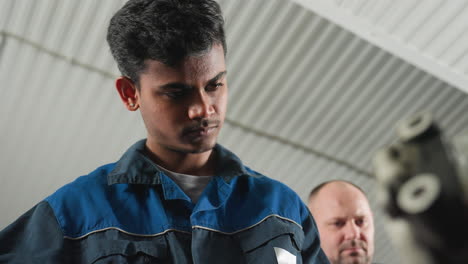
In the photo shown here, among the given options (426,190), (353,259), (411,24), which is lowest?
(353,259)

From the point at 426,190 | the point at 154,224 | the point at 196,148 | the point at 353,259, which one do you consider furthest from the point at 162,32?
the point at 353,259

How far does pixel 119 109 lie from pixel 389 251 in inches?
165

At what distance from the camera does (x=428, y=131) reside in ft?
1.40

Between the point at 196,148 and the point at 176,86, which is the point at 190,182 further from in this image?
the point at 176,86

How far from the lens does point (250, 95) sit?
220 inches

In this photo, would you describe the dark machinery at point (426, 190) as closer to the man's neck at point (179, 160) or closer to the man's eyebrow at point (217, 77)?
the man's eyebrow at point (217, 77)

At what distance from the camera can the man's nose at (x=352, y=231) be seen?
3.28 metres

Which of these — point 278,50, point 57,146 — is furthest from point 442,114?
point 57,146

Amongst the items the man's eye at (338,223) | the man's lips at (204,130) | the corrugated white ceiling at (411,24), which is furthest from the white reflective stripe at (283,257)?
the corrugated white ceiling at (411,24)

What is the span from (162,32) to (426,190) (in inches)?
52.0

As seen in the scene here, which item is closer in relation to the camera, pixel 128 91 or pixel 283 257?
pixel 283 257

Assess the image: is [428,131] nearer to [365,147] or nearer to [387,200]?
[387,200]

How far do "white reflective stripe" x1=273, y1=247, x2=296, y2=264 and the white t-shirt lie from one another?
0.31 metres

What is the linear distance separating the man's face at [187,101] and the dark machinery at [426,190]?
42.2 inches
